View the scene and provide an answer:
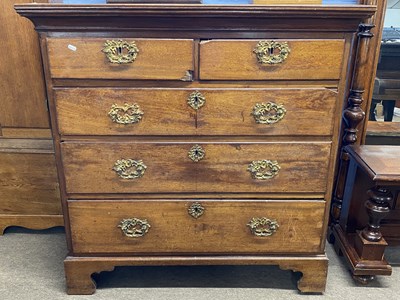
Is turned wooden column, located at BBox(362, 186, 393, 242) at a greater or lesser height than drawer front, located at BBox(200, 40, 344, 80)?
lesser

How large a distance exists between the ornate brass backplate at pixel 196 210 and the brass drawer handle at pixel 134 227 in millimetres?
176

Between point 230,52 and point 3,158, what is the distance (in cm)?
127

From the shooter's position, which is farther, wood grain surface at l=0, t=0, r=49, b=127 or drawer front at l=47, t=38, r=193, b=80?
wood grain surface at l=0, t=0, r=49, b=127

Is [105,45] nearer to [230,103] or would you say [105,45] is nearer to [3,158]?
[230,103]

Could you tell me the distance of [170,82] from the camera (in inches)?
52.6

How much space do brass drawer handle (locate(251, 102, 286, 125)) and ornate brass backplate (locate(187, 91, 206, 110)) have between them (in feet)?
0.59

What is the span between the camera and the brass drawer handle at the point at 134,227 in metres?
1.50

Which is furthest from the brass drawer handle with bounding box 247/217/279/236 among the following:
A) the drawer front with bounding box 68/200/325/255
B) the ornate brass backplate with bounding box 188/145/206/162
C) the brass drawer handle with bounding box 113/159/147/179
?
the brass drawer handle with bounding box 113/159/147/179

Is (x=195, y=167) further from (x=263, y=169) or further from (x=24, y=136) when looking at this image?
(x=24, y=136)

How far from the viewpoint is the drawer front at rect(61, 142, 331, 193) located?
1.41m

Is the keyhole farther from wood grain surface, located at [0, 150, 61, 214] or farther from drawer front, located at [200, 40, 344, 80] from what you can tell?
wood grain surface, located at [0, 150, 61, 214]

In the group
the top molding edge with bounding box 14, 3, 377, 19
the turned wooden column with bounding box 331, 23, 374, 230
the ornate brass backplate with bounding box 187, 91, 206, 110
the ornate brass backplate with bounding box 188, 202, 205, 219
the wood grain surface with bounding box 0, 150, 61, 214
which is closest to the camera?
the top molding edge with bounding box 14, 3, 377, 19

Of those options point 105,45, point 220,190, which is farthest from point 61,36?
point 220,190

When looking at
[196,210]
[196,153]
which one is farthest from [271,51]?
[196,210]
